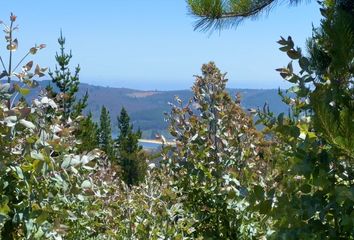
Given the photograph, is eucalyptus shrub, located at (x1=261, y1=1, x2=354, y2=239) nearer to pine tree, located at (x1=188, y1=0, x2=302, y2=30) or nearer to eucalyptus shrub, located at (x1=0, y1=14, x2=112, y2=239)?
eucalyptus shrub, located at (x1=0, y1=14, x2=112, y2=239)

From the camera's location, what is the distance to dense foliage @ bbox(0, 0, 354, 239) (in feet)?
5.01

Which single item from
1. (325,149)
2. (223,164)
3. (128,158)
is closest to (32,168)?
(325,149)

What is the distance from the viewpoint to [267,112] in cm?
186

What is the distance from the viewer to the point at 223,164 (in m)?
2.91

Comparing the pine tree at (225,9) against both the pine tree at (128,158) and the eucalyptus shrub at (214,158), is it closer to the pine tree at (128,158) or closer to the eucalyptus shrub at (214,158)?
→ the eucalyptus shrub at (214,158)

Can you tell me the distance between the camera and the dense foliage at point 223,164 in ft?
5.01

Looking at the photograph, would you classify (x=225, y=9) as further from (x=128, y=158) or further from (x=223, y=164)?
(x=128, y=158)

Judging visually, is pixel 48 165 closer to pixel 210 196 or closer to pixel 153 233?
pixel 153 233

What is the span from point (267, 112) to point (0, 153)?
2.89 feet

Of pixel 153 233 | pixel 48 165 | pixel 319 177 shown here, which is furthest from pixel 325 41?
pixel 153 233

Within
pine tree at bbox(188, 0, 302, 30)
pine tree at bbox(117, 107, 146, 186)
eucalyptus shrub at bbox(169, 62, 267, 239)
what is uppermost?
pine tree at bbox(188, 0, 302, 30)

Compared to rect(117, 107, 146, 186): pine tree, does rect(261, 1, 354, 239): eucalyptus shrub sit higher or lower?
higher

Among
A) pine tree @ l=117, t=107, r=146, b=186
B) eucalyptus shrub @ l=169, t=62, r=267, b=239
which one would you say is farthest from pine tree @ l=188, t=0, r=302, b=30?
pine tree @ l=117, t=107, r=146, b=186

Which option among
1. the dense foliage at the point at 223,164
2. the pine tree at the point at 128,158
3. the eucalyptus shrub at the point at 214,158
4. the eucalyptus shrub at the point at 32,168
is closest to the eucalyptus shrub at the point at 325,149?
the dense foliage at the point at 223,164
